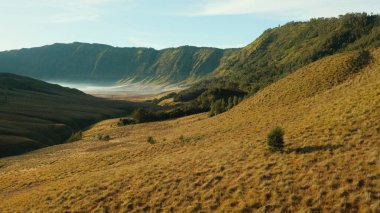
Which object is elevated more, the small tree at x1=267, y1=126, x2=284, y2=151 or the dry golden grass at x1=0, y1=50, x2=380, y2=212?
the small tree at x1=267, y1=126, x2=284, y2=151

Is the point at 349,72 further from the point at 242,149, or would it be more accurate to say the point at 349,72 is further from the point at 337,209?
the point at 337,209

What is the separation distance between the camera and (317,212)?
17109 mm

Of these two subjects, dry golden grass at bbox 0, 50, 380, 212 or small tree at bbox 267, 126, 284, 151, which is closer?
dry golden grass at bbox 0, 50, 380, 212

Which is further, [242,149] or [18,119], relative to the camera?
[18,119]

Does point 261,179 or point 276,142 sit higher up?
point 276,142

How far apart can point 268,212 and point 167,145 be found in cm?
3022

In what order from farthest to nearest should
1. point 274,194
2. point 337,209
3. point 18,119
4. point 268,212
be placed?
1. point 18,119
2. point 274,194
3. point 268,212
4. point 337,209

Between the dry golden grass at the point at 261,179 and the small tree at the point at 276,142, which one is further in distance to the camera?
the small tree at the point at 276,142

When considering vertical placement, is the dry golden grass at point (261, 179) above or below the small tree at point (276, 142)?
below

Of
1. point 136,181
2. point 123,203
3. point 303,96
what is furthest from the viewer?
point 303,96

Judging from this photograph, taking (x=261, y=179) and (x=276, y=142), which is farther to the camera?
(x=276, y=142)

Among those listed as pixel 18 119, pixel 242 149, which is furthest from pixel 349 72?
pixel 18 119

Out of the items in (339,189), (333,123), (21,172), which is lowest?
(21,172)

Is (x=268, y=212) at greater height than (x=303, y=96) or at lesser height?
lesser
